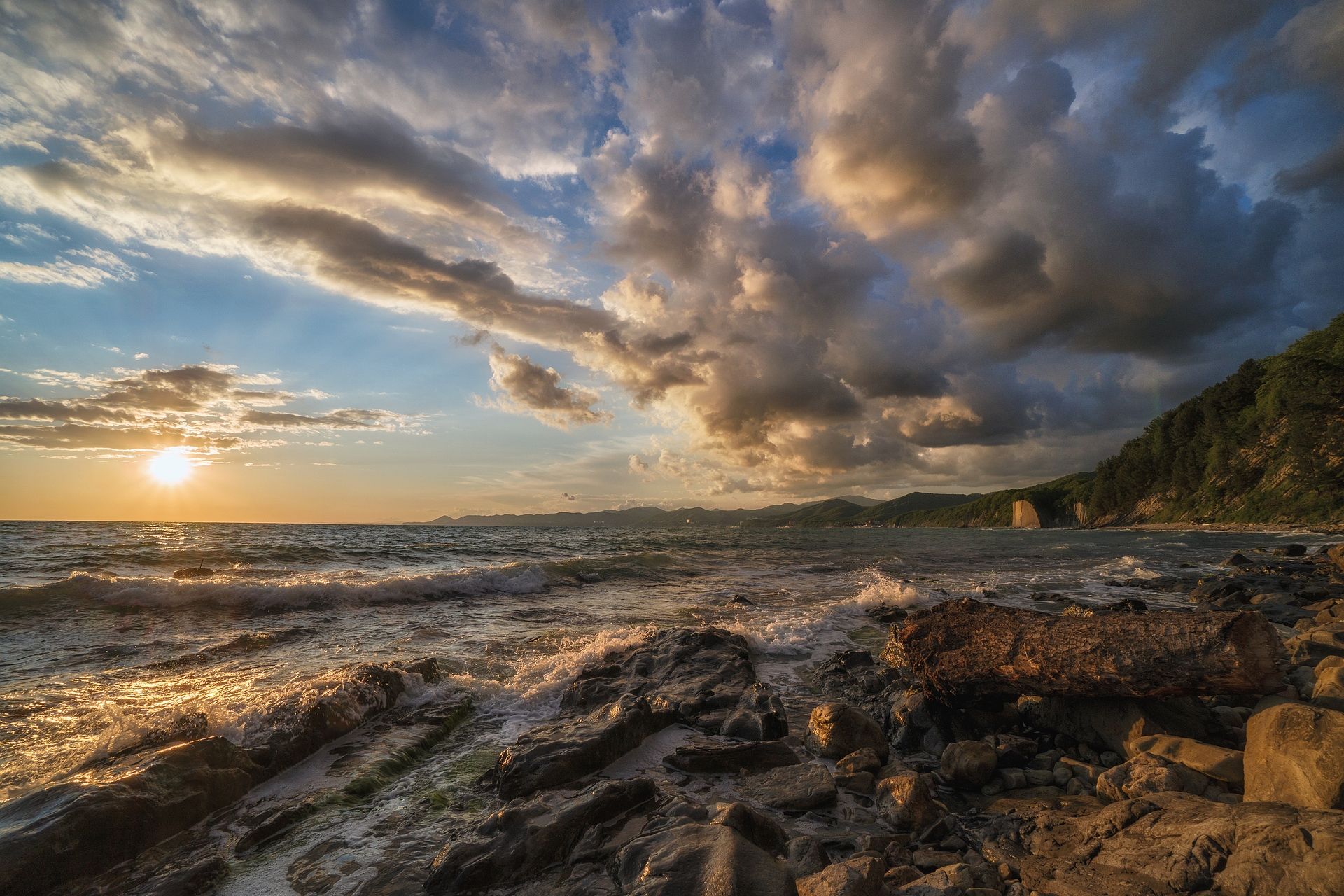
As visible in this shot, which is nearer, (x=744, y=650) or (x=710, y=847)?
(x=710, y=847)

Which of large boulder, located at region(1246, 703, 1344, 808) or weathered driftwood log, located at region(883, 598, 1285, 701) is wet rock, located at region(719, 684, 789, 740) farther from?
large boulder, located at region(1246, 703, 1344, 808)

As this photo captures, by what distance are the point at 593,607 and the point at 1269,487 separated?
95.4 m

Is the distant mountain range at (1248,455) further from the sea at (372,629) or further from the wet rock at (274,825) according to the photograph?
the wet rock at (274,825)

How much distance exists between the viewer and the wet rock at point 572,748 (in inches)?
223

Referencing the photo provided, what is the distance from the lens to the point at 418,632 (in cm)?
1327

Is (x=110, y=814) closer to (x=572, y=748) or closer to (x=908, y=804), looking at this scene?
(x=572, y=748)

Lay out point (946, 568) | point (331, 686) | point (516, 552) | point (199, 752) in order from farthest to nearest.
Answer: point (516, 552) < point (946, 568) < point (331, 686) < point (199, 752)

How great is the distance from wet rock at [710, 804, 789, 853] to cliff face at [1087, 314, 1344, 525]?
8534 centimetres

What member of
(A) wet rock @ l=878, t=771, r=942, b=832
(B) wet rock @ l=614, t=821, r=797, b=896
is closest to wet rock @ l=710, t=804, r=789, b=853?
(B) wet rock @ l=614, t=821, r=797, b=896

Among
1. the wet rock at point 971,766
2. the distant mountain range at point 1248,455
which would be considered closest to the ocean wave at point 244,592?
the wet rock at point 971,766

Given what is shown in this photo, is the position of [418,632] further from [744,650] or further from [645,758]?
[645,758]

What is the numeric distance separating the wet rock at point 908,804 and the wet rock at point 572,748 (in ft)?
9.89

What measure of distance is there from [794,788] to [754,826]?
124 centimetres

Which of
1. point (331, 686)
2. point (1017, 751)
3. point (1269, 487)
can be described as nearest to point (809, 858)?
point (1017, 751)
